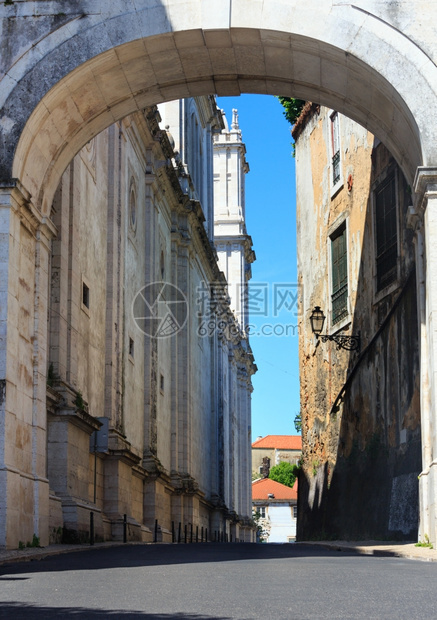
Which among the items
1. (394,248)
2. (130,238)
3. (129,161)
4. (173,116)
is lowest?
(394,248)

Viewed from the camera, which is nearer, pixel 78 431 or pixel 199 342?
pixel 78 431

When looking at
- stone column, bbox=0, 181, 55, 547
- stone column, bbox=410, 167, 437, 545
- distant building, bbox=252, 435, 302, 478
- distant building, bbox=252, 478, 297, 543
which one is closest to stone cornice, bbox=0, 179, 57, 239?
stone column, bbox=0, 181, 55, 547

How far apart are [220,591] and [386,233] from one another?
15.0 m

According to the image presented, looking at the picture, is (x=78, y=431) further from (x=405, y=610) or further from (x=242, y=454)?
(x=242, y=454)

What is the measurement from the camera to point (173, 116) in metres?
38.8

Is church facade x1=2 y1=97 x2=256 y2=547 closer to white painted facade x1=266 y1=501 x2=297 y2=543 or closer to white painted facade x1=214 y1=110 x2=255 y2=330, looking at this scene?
white painted facade x1=214 y1=110 x2=255 y2=330

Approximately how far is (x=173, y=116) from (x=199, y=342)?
879 cm

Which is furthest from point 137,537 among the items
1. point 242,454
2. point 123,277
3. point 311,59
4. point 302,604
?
point 242,454

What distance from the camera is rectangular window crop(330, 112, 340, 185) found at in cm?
2641

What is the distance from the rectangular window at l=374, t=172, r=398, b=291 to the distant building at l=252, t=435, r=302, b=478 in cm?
11686

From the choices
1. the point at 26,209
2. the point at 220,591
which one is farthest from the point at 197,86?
the point at 220,591

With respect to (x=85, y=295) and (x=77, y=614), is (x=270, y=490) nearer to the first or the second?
(x=85, y=295)

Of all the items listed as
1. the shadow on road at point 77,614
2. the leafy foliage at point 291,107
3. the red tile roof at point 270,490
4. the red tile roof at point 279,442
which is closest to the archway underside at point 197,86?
the shadow on road at point 77,614

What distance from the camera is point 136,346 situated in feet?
94.9
